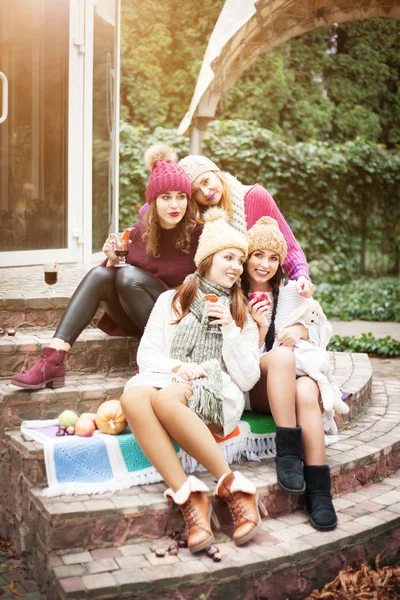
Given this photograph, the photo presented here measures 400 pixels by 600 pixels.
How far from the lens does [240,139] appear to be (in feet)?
36.5

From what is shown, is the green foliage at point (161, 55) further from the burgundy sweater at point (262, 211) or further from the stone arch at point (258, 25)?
the burgundy sweater at point (262, 211)

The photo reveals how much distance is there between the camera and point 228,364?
9.55 feet

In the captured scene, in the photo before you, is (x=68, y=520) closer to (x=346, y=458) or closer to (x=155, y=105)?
(x=346, y=458)

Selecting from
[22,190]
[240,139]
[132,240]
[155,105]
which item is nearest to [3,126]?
[22,190]

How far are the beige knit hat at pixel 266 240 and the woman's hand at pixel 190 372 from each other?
692 mm

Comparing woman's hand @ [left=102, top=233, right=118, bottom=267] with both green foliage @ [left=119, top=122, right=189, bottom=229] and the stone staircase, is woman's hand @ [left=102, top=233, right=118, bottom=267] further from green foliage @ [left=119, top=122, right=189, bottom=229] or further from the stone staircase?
green foliage @ [left=119, top=122, right=189, bottom=229]

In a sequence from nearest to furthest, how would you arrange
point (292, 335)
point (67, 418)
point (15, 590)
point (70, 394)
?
1. point (15, 590)
2. point (67, 418)
3. point (292, 335)
4. point (70, 394)

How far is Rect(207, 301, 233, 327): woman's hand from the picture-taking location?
2883 mm

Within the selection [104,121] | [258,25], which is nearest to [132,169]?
[258,25]

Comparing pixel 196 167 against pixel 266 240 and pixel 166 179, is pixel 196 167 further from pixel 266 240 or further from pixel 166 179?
pixel 266 240

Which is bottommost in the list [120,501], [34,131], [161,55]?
[120,501]

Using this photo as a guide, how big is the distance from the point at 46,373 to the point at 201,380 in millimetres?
780

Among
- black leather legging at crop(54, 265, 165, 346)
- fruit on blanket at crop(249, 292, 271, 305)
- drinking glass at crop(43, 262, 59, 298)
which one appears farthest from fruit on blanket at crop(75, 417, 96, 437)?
drinking glass at crop(43, 262, 59, 298)

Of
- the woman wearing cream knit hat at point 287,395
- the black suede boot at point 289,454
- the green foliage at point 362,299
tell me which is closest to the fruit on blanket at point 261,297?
the woman wearing cream knit hat at point 287,395
